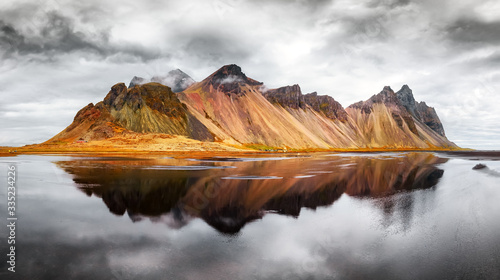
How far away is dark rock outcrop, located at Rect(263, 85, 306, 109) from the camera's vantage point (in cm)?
17812

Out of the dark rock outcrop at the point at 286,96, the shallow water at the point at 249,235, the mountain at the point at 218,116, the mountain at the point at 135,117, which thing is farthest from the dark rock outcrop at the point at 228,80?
the shallow water at the point at 249,235

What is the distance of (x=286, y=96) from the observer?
18188 centimetres

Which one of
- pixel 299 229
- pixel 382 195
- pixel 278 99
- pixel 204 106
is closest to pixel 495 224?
pixel 382 195

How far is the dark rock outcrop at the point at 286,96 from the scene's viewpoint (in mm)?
178125

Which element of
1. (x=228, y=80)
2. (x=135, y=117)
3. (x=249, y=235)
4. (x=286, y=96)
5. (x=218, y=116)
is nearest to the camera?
(x=249, y=235)

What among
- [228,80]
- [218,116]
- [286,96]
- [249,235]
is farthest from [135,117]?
[286,96]

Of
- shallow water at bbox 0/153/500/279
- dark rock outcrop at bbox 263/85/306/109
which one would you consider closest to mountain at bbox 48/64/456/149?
dark rock outcrop at bbox 263/85/306/109

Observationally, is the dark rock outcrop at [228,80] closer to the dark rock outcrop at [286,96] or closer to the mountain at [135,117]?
the dark rock outcrop at [286,96]

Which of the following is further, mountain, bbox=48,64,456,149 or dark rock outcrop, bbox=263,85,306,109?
dark rock outcrop, bbox=263,85,306,109

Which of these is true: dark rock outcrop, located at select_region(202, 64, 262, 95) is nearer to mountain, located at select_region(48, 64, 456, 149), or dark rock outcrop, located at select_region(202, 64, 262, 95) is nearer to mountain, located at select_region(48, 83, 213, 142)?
mountain, located at select_region(48, 64, 456, 149)

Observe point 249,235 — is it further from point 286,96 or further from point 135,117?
point 286,96

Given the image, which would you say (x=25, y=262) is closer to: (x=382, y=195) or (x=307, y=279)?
(x=307, y=279)

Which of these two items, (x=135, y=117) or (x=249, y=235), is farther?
(x=135, y=117)

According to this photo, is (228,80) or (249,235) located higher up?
(228,80)
